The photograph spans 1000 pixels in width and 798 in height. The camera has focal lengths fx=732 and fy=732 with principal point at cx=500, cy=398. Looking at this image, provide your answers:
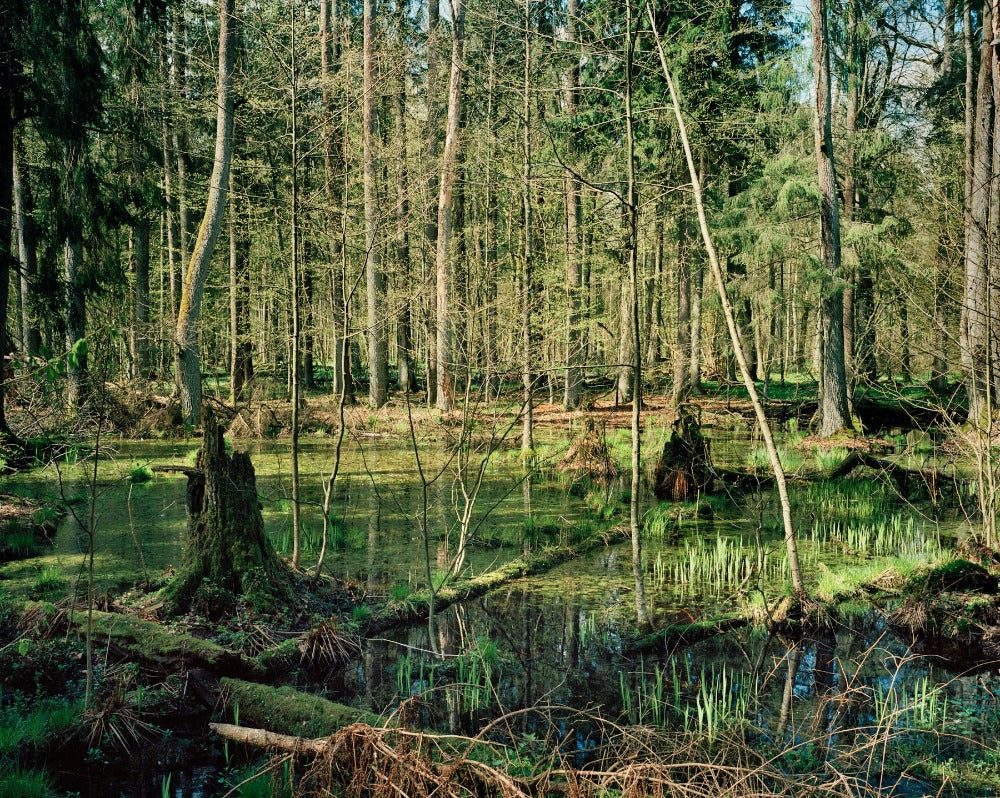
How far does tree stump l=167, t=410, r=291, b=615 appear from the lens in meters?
5.82

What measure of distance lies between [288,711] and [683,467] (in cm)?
777

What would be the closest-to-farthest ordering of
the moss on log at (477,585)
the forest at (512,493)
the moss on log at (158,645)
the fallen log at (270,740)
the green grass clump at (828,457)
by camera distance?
the fallen log at (270,740), the forest at (512,493), the moss on log at (158,645), the moss on log at (477,585), the green grass clump at (828,457)

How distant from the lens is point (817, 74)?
578 inches

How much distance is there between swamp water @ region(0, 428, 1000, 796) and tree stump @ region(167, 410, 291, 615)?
0.44 meters

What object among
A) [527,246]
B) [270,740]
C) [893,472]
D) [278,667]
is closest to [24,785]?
[270,740]

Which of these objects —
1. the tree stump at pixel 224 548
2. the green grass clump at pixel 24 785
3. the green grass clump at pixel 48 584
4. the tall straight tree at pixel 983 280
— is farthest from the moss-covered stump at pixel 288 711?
the tall straight tree at pixel 983 280

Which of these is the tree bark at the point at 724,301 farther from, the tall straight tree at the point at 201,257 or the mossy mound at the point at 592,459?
the tall straight tree at the point at 201,257

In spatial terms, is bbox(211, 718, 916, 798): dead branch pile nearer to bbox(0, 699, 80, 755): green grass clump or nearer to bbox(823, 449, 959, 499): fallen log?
bbox(0, 699, 80, 755): green grass clump

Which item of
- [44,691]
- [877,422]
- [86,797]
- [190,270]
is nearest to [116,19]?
[190,270]

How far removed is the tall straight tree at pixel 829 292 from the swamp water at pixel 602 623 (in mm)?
5497

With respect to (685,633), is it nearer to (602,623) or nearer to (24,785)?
(602,623)

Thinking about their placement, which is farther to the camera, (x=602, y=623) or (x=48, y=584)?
(x=48, y=584)

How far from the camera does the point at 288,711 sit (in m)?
4.34

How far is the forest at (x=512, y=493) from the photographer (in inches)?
162
